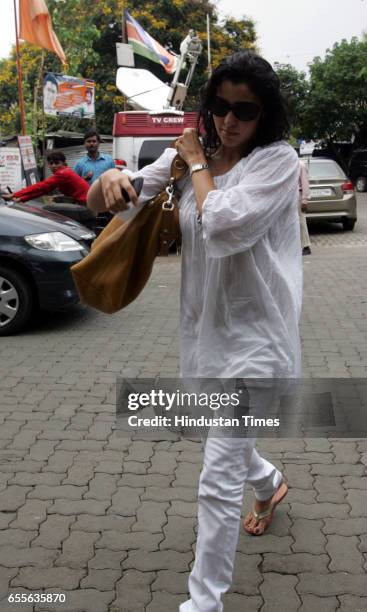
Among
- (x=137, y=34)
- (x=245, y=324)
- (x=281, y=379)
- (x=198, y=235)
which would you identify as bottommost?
(x=281, y=379)

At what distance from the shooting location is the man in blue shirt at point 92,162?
10.5m

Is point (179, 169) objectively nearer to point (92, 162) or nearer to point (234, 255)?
point (234, 255)

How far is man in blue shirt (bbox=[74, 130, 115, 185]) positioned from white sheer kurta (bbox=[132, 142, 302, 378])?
329 inches

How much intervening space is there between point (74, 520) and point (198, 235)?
1.55 meters

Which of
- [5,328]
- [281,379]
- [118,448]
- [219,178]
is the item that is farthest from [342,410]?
[5,328]

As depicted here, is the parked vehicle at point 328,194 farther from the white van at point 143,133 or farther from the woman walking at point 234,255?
the woman walking at point 234,255

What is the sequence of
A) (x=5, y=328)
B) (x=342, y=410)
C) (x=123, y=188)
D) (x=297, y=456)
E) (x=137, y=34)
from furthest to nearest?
1. (x=137, y=34)
2. (x=5, y=328)
3. (x=342, y=410)
4. (x=297, y=456)
5. (x=123, y=188)

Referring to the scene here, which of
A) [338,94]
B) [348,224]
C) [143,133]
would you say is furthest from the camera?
[338,94]

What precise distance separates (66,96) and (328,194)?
22.2 ft

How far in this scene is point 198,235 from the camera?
7.76 ft

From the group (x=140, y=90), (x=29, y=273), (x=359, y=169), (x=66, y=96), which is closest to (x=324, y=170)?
(x=140, y=90)

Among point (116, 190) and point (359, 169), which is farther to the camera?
point (359, 169)

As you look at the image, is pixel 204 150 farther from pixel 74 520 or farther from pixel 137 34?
pixel 137 34

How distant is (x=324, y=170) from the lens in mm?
14992
